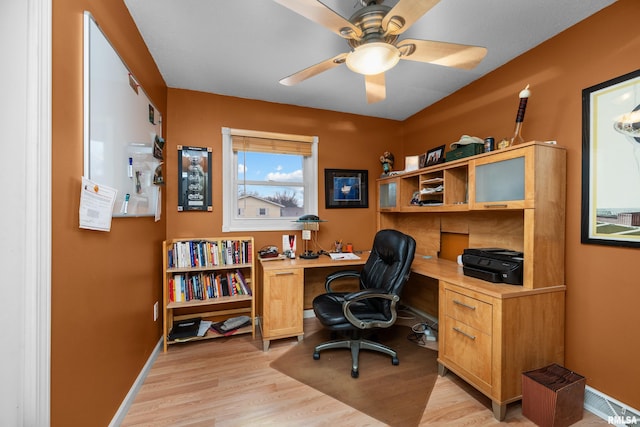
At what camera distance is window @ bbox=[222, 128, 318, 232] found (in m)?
2.81

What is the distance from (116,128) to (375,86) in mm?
1695

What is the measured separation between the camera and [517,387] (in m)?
1.59

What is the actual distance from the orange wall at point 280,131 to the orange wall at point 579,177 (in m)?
1.60

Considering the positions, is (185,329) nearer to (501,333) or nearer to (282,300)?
(282,300)

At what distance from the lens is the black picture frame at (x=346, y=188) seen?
3.20 metres

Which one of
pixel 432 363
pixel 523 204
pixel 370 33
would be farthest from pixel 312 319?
pixel 370 33

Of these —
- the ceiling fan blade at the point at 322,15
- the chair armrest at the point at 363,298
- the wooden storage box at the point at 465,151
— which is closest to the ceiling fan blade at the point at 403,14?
the ceiling fan blade at the point at 322,15

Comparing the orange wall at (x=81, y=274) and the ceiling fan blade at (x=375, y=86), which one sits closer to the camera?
the orange wall at (x=81, y=274)

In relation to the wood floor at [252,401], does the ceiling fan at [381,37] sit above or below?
above

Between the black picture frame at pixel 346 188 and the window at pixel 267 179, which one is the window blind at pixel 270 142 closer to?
the window at pixel 267 179

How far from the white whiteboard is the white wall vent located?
3147 mm

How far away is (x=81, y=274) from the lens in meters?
1.13

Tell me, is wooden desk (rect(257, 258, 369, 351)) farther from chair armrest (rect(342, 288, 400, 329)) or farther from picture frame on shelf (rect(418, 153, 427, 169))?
picture frame on shelf (rect(418, 153, 427, 169))

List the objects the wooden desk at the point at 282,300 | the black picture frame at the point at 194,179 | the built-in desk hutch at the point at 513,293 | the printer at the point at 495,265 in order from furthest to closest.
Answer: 1. the black picture frame at the point at 194,179
2. the wooden desk at the point at 282,300
3. the printer at the point at 495,265
4. the built-in desk hutch at the point at 513,293
